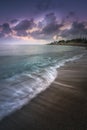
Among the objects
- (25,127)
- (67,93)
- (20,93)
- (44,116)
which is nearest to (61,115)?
(44,116)

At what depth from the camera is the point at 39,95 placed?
5.63 m

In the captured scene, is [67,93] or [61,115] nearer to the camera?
[61,115]

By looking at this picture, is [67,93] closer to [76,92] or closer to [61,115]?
[76,92]

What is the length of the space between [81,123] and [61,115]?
2.14 feet

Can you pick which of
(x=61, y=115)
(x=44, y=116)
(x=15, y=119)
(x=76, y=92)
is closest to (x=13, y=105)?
(x=15, y=119)

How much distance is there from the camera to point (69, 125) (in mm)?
3375

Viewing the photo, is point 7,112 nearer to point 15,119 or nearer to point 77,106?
point 15,119

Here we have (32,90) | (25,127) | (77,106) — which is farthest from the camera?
(32,90)

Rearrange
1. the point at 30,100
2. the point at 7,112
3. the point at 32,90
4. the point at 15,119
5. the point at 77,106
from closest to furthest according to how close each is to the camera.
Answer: the point at 15,119
the point at 7,112
the point at 77,106
the point at 30,100
the point at 32,90

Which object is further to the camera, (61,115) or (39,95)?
(39,95)

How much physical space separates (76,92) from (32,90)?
2002 millimetres

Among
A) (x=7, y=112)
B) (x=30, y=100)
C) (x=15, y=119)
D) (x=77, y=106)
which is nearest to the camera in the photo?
(x=15, y=119)

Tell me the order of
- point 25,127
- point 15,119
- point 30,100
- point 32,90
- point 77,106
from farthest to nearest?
1. point 32,90
2. point 30,100
3. point 77,106
4. point 15,119
5. point 25,127

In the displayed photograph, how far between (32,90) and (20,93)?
65cm
